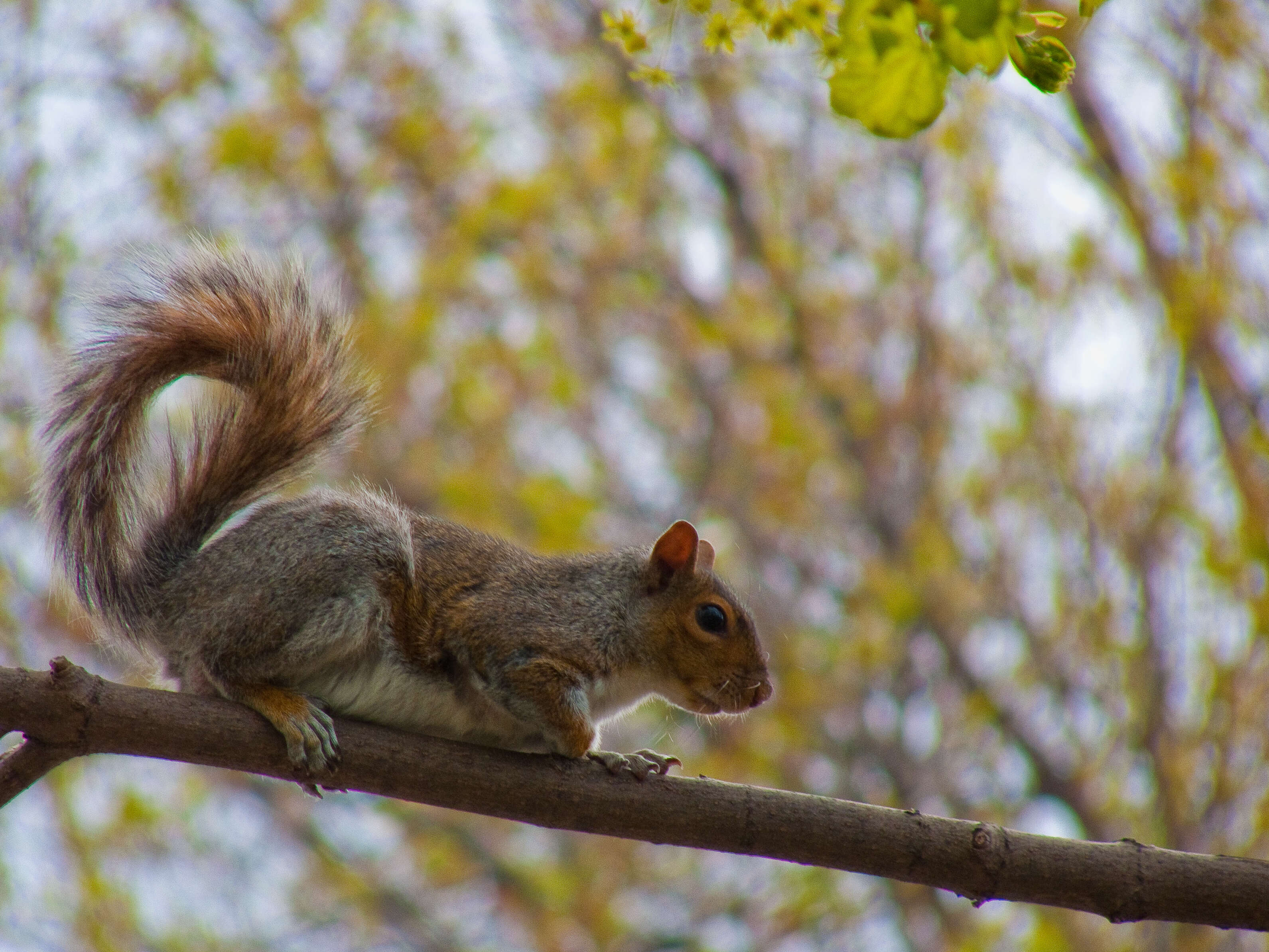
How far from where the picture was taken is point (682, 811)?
2.40 m

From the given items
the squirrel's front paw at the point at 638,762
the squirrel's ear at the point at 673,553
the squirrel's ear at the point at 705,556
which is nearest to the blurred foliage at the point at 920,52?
the squirrel's front paw at the point at 638,762

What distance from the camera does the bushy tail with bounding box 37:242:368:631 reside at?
2783 millimetres

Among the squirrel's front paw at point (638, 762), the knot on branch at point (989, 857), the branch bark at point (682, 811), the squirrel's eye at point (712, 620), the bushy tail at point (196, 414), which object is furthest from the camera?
the squirrel's eye at point (712, 620)

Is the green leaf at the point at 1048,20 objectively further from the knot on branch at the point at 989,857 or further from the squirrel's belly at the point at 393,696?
the squirrel's belly at the point at 393,696

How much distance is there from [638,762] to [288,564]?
838 mm

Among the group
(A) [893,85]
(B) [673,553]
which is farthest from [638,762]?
(A) [893,85]

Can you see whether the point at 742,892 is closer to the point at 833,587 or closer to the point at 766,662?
the point at 833,587

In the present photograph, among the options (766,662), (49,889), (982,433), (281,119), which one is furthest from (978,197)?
(49,889)

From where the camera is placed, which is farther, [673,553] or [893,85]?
[673,553]

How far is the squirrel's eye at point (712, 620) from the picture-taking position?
3205 mm

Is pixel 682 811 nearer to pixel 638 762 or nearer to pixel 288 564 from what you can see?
pixel 638 762

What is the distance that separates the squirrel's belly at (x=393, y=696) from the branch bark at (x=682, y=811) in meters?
0.17

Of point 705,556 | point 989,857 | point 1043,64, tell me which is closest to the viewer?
point 1043,64

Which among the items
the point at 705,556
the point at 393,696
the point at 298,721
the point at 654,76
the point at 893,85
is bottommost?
the point at 705,556
